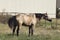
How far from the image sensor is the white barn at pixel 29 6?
23938mm

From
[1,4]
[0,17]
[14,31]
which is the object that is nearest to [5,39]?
[14,31]

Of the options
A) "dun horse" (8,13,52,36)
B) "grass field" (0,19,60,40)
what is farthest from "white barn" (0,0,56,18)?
"dun horse" (8,13,52,36)

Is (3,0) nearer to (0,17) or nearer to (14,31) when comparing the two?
(0,17)

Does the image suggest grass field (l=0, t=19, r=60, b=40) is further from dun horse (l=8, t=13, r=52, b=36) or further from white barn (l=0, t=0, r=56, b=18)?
white barn (l=0, t=0, r=56, b=18)

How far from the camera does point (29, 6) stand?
2444 centimetres

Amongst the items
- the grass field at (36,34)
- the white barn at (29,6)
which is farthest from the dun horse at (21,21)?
the white barn at (29,6)

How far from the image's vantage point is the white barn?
23.9m

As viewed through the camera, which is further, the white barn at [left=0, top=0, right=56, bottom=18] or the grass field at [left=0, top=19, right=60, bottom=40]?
the white barn at [left=0, top=0, right=56, bottom=18]

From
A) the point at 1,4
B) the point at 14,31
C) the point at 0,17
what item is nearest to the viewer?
the point at 14,31

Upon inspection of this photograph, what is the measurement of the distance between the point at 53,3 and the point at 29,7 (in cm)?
253

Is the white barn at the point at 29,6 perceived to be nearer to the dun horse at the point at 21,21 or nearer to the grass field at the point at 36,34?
the grass field at the point at 36,34

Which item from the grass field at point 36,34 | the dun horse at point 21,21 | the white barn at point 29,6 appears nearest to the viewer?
the grass field at point 36,34

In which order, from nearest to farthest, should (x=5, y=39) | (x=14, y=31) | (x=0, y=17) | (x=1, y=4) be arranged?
(x=5, y=39) → (x=14, y=31) → (x=0, y=17) → (x=1, y=4)

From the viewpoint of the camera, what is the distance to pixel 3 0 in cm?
2392
